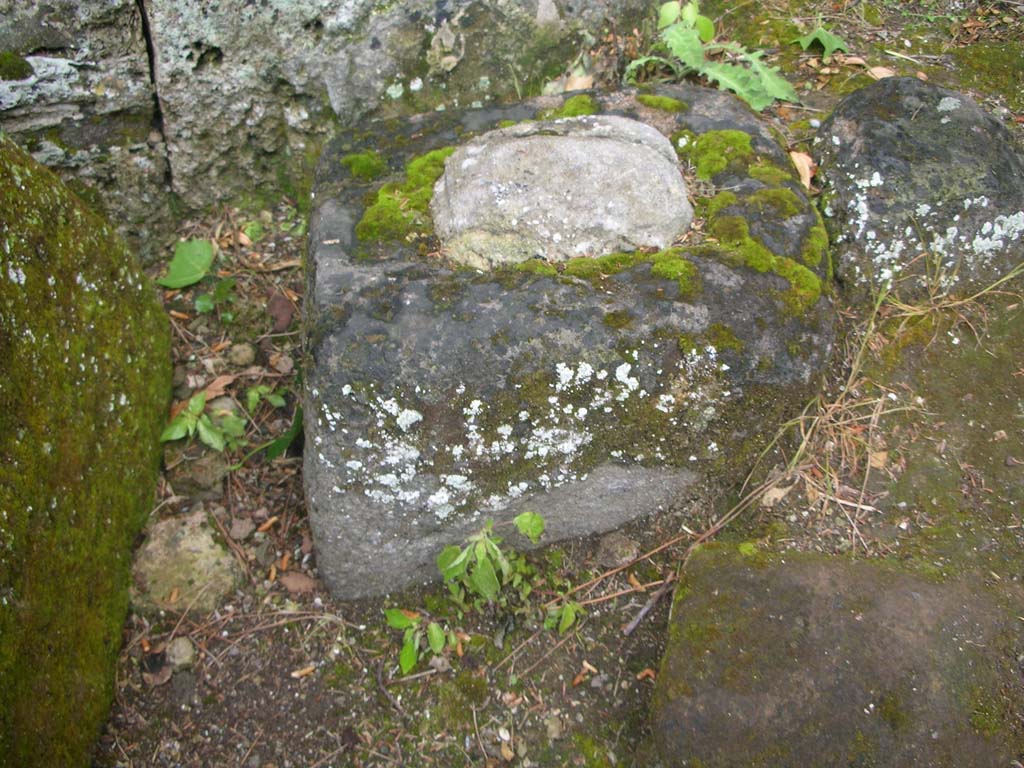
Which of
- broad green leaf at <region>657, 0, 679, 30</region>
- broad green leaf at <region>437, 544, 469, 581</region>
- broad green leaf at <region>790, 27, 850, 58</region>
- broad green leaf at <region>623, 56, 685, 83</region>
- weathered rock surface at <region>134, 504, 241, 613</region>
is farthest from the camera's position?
broad green leaf at <region>790, 27, 850, 58</region>

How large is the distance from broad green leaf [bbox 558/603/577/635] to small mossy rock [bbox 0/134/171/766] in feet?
4.72

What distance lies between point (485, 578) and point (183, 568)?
108 centimetres

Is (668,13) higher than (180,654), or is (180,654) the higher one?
(668,13)

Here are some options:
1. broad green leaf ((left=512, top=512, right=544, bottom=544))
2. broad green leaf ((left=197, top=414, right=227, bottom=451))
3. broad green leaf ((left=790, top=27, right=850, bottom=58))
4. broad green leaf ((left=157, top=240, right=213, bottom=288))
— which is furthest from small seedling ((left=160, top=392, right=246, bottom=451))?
broad green leaf ((left=790, top=27, right=850, bottom=58))

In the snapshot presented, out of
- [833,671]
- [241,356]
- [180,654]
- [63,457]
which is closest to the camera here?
[833,671]

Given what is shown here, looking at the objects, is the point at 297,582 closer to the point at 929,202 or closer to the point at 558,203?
the point at 558,203

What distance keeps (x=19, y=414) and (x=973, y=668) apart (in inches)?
107

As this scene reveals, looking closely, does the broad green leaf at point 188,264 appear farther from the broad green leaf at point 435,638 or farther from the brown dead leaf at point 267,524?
the broad green leaf at point 435,638

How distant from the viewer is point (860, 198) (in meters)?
2.91

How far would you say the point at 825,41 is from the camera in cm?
371

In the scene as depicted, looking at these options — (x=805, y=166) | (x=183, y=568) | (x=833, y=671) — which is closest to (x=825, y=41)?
(x=805, y=166)

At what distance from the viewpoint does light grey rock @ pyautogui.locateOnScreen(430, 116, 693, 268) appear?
8.38 ft

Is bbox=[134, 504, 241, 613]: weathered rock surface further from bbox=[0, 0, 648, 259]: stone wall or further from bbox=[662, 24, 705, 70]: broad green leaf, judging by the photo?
bbox=[662, 24, 705, 70]: broad green leaf

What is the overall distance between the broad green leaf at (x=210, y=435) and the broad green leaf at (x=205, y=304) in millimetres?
585
